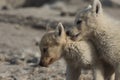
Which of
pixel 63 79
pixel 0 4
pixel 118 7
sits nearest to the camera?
pixel 63 79

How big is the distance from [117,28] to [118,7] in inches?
580

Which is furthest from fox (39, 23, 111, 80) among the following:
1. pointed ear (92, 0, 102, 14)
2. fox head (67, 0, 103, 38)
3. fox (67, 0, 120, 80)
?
pointed ear (92, 0, 102, 14)

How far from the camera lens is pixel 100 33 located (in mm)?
10609

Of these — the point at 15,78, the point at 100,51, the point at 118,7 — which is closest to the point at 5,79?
the point at 15,78

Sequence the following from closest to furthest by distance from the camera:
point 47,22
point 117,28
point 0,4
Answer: point 117,28
point 47,22
point 0,4

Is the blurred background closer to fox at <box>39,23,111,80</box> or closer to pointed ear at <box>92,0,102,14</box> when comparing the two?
fox at <box>39,23,111,80</box>

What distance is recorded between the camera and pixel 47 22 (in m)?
21.4

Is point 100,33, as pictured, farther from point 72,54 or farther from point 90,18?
point 72,54

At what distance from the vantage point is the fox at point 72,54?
10.1 metres

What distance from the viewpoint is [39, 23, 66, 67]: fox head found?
1047cm

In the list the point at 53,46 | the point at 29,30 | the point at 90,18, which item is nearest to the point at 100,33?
the point at 90,18

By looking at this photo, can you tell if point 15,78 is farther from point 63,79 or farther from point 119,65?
point 119,65

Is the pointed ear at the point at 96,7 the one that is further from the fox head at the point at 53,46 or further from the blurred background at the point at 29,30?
the blurred background at the point at 29,30

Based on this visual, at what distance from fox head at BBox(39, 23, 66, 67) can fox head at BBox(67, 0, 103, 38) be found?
38cm
